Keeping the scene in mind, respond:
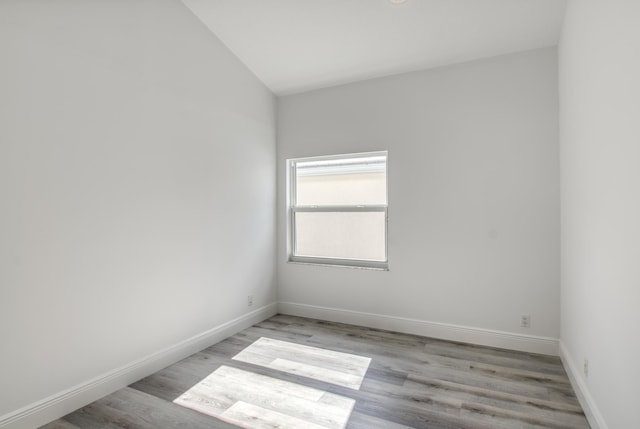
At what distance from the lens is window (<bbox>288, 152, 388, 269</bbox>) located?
390 centimetres

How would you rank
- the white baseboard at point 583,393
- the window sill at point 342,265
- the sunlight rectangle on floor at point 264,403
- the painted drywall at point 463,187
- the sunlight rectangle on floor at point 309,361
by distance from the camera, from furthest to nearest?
the window sill at point 342,265 < the painted drywall at point 463,187 < the sunlight rectangle on floor at point 309,361 < the sunlight rectangle on floor at point 264,403 < the white baseboard at point 583,393

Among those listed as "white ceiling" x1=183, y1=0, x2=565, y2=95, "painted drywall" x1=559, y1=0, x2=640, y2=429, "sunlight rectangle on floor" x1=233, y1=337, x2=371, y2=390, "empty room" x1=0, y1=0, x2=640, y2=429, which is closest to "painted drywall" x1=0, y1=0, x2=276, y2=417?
"empty room" x1=0, y1=0, x2=640, y2=429

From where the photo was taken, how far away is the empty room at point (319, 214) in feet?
6.46

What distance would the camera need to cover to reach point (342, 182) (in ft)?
13.5

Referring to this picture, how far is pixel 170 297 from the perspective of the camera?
2926mm

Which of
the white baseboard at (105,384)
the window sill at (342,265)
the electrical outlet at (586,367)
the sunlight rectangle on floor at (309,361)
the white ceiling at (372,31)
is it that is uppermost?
the white ceiling at (372,31)

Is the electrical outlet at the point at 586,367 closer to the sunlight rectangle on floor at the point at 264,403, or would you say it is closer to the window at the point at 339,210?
the sunlight rectangle on floor at the point at 264,403

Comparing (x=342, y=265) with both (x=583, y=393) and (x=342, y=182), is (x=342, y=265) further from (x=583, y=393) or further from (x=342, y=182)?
(x=583, y=393)

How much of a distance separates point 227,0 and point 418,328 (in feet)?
12.1

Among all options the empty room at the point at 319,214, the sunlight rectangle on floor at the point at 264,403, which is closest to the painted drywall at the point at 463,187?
the empty room at the point at 319,214

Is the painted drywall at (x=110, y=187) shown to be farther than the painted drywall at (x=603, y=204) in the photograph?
Yes

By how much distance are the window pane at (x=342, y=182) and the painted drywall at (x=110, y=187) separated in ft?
3.13

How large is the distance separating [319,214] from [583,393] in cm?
297

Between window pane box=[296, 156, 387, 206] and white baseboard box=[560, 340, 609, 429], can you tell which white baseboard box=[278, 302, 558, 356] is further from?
window pane box=[296, 156, 387, 206]
